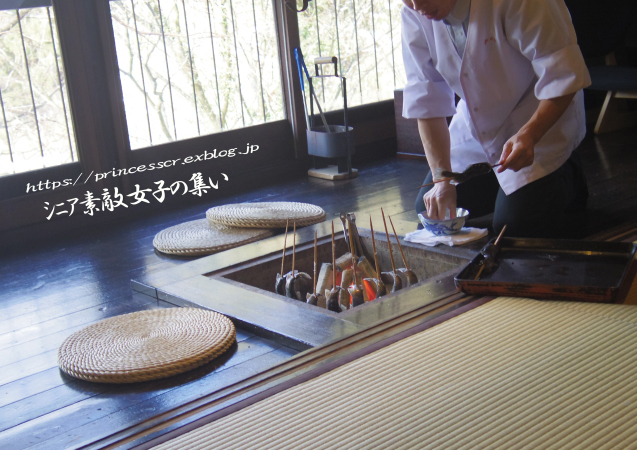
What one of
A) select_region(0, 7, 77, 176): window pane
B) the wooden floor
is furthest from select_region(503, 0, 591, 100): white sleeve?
select_region(0, 7, 77, 176): window pane

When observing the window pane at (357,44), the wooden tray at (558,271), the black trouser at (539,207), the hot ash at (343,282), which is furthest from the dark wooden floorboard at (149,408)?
the window pane at (357,44)

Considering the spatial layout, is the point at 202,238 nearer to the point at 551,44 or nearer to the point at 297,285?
the point at 297,285

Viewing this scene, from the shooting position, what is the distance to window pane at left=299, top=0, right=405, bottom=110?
4223mm

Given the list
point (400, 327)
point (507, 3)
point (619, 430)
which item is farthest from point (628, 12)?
point (619, 430)

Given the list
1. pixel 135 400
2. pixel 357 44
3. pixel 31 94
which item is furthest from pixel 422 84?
pixel 357 44

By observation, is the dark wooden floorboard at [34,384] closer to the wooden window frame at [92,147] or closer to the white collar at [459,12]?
the white collar at [459,12]

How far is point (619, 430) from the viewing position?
1105mm

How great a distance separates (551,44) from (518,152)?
0.34 meters

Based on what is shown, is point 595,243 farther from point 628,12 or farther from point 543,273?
point 628,12

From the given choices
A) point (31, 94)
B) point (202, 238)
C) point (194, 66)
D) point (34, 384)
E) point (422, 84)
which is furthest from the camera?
point (194, 66)

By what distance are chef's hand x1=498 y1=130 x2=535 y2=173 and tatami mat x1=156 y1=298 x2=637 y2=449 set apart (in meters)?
0.42

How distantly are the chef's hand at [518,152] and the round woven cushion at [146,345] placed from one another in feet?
2.78

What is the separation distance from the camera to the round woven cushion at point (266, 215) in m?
2.75

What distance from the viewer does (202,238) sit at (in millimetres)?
2729
